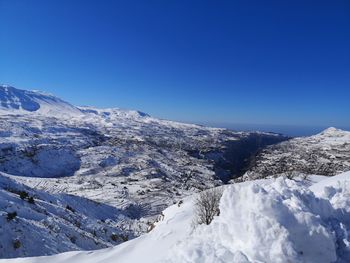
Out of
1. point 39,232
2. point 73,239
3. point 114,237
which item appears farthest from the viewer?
point 114,237

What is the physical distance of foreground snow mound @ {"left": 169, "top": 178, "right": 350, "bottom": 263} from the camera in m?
7.42

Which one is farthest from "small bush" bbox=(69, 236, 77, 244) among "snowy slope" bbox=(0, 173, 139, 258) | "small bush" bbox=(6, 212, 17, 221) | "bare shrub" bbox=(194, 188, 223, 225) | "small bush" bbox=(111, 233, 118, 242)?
"bare shrub" bbox=(194, 188, 223, 225)

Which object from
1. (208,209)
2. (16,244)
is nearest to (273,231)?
(208,209)

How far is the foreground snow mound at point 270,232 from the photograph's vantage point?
7.42 metres

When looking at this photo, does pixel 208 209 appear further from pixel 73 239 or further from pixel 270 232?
pixel 270 232

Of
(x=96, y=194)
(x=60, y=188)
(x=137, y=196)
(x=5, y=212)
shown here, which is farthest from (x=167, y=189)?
(x=5, y=212)

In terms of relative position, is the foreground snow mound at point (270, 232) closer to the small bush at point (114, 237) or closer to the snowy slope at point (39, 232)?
the snowy slope at point (39, 232)

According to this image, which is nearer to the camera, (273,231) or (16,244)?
(273,231)

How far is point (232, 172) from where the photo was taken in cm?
15538

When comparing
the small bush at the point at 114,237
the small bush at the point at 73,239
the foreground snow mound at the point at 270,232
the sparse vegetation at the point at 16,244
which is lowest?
the small bush at the point at 114,237

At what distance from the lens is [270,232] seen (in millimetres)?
7492

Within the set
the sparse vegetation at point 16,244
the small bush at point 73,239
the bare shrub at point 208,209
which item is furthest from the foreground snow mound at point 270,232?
the small bush at point 73,239

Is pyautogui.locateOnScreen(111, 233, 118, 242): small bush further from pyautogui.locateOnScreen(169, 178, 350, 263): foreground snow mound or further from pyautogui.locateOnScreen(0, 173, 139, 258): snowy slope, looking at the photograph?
pyautogui.locateOnScreen(169, 178, 350, 263): foreground snow mound

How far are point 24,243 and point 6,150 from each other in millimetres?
104895
